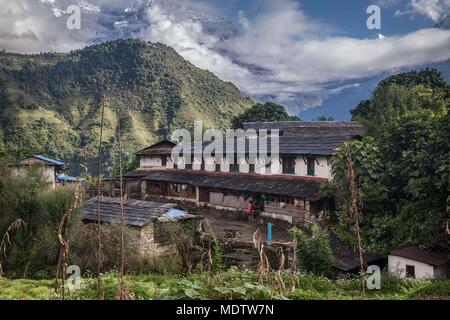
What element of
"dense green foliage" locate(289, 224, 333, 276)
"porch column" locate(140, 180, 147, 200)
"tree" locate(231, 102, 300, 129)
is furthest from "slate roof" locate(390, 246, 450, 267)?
"tree" locate(231, 102, 300, 129)

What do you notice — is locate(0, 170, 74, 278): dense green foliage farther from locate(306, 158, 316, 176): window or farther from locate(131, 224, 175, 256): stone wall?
locate(306, 158, 316, 176): window

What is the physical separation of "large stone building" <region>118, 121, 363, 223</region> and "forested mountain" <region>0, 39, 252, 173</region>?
1805 inches

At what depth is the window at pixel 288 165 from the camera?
1272 inches

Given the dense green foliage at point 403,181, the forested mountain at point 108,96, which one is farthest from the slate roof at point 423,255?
the forested mountain at point 108,96

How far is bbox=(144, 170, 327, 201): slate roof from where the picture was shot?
28.7 metres

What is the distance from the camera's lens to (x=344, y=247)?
22.2m

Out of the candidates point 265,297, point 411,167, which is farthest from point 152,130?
point 265,297

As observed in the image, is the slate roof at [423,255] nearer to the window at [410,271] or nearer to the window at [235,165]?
the window at [410,271]

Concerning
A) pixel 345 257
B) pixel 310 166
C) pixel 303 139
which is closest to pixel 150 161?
pixel 303 139

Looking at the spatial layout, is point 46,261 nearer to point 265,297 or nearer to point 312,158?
point 265,297

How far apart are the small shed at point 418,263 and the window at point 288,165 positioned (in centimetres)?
1393

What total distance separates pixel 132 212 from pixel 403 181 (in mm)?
16071
